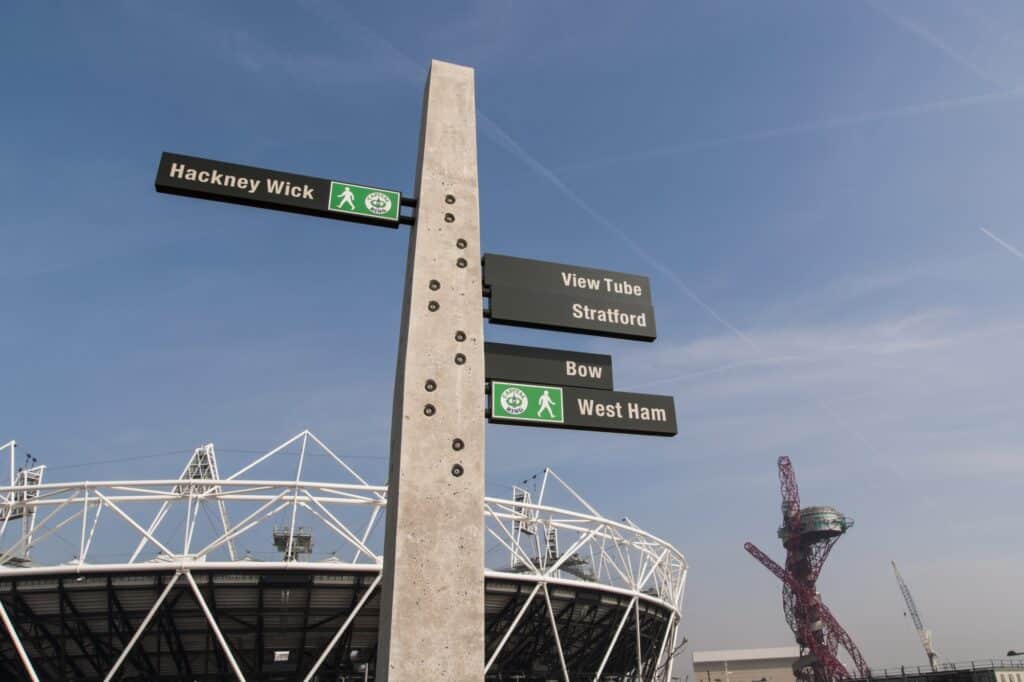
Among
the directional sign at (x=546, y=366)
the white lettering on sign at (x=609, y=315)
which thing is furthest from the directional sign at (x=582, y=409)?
the white lettering on sign at (x=609, y=315)

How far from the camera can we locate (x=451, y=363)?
6750 millimetres

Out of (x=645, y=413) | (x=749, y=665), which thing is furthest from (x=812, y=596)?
(x=645, y=413)

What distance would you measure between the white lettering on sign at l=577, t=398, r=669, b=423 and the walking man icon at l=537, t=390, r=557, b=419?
31cm

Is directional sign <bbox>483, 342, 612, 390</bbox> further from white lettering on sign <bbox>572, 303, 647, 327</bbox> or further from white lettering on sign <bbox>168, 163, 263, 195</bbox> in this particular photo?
white lettering on sign <bbox>168, 163, 263, 195</bbox>

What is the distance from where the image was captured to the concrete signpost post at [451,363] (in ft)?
19.1

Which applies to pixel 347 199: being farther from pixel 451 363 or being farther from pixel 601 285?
pixel 601 285

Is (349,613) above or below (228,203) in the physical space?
below

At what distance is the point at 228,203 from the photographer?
23.5 ft

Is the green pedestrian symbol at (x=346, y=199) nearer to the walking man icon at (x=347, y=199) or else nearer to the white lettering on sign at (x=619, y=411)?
the walking man icon at (x=347, y=199)

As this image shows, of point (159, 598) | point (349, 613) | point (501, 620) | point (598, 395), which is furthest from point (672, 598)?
point (598, 395)

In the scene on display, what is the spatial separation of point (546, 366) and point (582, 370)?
44 centimetres

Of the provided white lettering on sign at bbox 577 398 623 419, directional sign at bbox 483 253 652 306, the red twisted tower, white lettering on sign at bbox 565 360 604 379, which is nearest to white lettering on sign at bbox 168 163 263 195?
directional sign at bbox 483 253 652 306

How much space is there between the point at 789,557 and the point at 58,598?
310 ft

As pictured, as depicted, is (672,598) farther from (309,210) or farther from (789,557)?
(789,557)
